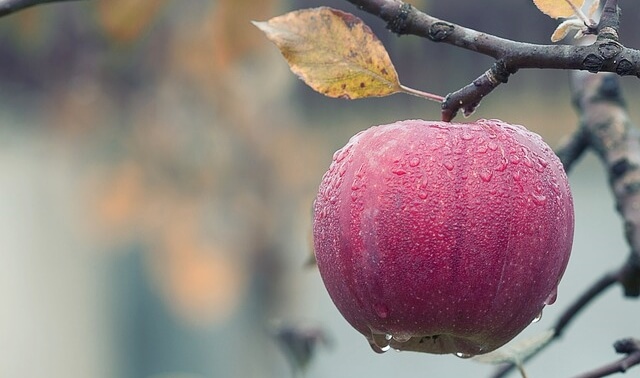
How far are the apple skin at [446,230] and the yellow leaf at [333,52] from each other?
3 cm

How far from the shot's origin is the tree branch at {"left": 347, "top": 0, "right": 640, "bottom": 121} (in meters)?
0.40

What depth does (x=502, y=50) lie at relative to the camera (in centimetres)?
43

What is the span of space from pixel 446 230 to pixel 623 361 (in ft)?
0.50

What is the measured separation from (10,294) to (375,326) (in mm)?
3238

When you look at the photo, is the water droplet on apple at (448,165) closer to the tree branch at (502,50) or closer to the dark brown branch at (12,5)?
the tree branch at (502,50)

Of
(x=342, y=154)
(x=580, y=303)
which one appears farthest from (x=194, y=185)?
(x=342, y=154)

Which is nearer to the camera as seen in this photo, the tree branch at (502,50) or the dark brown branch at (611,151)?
the tree branch at (502,50)

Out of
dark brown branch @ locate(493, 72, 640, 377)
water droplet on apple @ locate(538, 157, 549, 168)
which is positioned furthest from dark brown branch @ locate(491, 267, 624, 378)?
water droplet on apple @ locate(538, 157, 549, 168)

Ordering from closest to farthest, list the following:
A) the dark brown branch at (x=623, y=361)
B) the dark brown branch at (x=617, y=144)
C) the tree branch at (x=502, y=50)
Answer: the tree branch at (x=502, y=50) < the dark brown branch at (x=623, y=361) < the dark brown branch at (x=617, y=144)

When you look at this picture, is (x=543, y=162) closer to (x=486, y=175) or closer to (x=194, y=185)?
(x=486, y=175)

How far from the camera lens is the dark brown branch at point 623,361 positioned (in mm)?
528

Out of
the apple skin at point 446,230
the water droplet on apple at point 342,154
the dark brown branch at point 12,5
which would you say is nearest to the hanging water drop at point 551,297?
the apple skin at point 446,230

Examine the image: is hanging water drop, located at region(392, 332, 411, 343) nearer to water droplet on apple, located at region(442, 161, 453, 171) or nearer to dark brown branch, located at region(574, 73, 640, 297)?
water droplet on apple, located at region(442, 161, 453, 171)

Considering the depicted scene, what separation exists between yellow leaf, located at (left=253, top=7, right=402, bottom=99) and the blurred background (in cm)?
24
